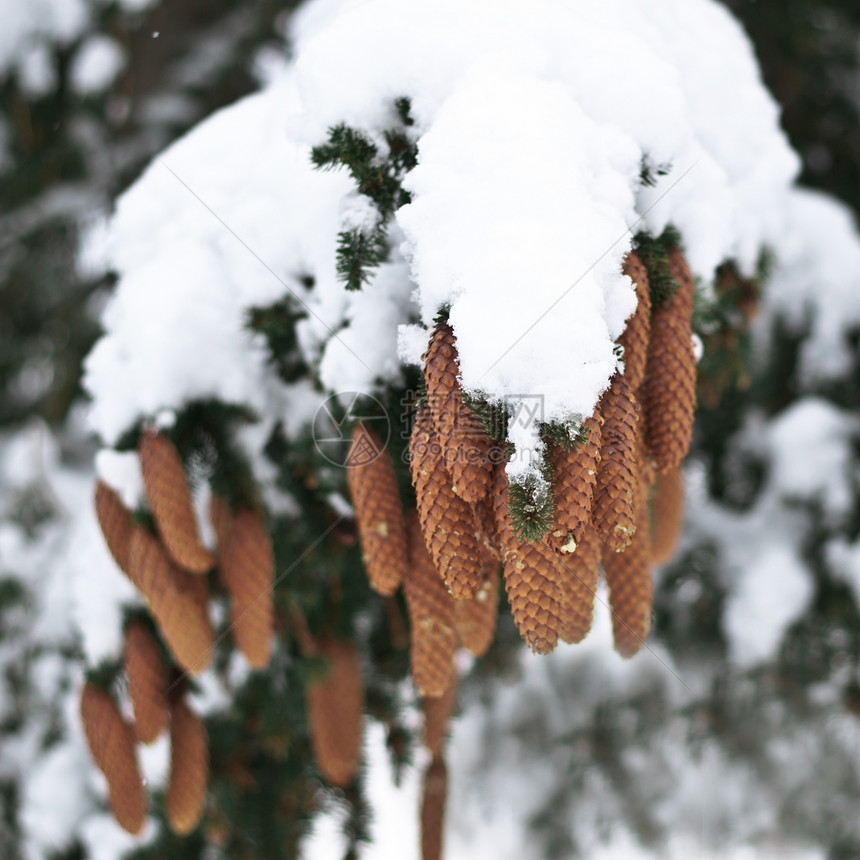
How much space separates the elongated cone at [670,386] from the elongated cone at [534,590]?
1.13 feet

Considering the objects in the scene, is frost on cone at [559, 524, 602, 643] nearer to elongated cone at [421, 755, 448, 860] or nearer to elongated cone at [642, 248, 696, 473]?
elongated cone at [642, 248, 696, 473]

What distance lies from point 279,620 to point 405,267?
107 centimetres

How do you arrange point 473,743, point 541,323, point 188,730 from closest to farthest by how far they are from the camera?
point 541,323 → point 188,730 → point 473,743

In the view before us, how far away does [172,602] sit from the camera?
1.37m

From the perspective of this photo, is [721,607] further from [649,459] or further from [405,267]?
[405,267]

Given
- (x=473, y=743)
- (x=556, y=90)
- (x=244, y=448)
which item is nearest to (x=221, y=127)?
(x=244, y=448)

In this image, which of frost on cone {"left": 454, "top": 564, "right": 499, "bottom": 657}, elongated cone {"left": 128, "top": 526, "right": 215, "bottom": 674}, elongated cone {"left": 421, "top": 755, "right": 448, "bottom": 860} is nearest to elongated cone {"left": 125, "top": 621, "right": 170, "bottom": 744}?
elongated cone {"left": 128, "top": 526, "right": 215, "bottom": 674}

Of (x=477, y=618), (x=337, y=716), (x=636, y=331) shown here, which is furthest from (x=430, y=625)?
(x=337, y=716)

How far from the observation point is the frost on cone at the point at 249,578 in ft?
4.76

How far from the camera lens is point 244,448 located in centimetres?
156

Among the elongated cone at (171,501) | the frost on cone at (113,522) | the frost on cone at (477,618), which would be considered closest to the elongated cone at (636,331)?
the frost on cone at (477,618)

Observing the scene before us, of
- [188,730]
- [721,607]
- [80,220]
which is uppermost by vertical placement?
[80,220]

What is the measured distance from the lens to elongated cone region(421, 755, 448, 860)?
1.68 metres

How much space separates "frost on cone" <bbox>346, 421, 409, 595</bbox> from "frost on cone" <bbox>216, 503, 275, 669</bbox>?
0.39 metres
